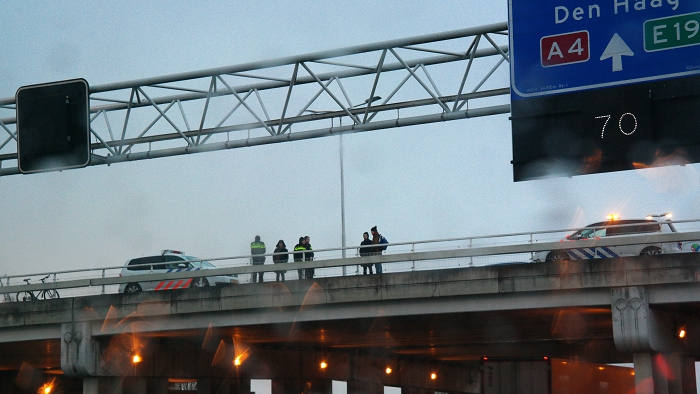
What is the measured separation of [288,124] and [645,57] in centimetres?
1015

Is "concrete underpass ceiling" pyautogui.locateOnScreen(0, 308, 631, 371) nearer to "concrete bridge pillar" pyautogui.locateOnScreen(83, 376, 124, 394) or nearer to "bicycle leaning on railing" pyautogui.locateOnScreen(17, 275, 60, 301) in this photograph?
"concrete bridge pillar" pyautogui.locateOnScreen(83, 376, 124, 394)

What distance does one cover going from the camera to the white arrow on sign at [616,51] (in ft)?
68.0

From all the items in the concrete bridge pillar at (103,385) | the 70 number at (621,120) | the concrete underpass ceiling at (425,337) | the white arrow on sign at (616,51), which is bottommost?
the concrete bridge pillar at (103,385)

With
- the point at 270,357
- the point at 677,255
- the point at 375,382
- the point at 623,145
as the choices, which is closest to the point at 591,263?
the point at 677,255

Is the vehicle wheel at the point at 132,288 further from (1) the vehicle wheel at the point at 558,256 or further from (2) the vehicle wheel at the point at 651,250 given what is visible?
(2) the vehicle wheel at the point at 651,250

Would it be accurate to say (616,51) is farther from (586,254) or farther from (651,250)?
(651,250)

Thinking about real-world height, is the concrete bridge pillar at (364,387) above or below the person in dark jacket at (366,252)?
below

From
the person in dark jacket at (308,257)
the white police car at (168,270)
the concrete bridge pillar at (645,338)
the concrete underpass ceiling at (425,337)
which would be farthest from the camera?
the white police car at (168,270)

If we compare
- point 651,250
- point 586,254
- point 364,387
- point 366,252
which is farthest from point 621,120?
point 364,387

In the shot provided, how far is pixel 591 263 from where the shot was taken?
26.4m

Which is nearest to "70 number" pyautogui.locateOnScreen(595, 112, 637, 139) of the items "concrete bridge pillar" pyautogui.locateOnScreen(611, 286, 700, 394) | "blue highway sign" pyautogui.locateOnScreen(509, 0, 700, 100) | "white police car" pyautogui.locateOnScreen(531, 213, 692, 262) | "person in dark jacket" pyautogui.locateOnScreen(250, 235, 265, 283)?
"blue highway sign" pyautogui.locateOnScreen(509, 0, 700, 100)

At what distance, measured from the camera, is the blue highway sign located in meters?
20.3

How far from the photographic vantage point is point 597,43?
21.0m

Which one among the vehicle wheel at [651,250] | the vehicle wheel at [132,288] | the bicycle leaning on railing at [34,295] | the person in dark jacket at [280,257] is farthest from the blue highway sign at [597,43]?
the bicycle leaning on railing at [34,295]
